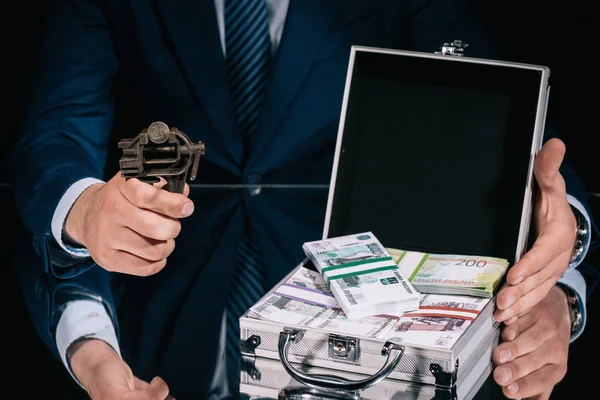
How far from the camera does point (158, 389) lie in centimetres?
114

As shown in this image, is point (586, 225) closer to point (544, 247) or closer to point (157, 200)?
point (544, 247)

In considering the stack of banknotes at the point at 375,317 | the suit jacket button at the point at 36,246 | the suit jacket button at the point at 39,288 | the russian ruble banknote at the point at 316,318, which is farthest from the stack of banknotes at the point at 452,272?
the suit jacket button at the point at 36,246

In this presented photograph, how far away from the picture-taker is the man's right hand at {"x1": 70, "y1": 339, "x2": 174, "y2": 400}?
1.13m

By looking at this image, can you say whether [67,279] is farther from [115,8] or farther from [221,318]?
[115,8]

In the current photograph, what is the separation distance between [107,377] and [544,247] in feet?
2.29

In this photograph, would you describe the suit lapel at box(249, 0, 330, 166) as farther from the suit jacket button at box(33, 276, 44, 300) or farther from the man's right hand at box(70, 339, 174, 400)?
the man's right hand at box(70, 339, 174, 400)

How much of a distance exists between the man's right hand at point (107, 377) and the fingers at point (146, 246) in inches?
5.6

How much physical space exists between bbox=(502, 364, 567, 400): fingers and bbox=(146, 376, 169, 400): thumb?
0.44m

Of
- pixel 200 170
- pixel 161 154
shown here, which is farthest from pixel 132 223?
pixel 200 170

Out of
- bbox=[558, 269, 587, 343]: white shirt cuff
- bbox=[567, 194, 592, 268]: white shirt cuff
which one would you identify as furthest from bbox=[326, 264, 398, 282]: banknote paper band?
bbox=[567, 194, 592, 268]: white shirt cuff

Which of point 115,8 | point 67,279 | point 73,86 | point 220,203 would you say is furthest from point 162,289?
point 115,8

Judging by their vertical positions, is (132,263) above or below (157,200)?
below

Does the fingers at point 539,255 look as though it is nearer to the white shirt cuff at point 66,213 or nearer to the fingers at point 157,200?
the fingers at point 157,200

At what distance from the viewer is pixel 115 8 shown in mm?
2135
